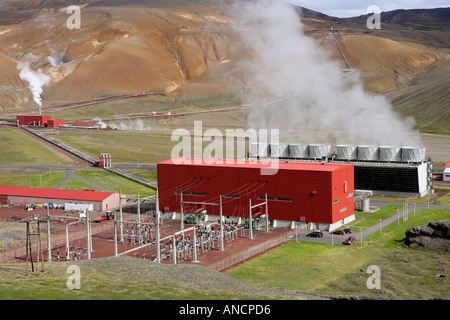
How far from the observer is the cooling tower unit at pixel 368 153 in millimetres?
106062

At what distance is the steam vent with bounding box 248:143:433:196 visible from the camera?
331ft

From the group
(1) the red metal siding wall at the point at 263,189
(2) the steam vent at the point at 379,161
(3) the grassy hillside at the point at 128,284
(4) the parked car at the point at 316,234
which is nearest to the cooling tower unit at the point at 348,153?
(2) the steam vent at the point at 379,161

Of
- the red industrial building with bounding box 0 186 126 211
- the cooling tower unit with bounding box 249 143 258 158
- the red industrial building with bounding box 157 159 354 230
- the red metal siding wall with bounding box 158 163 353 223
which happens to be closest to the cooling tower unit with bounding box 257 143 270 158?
the cooling tower unit with bounding box 249 143 258 158

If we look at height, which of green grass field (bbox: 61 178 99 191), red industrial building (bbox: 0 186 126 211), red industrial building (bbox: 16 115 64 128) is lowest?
red industrial building (bbox: 0 186 126 211)

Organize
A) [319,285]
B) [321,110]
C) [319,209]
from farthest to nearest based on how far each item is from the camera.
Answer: [321,110] < [319,209] < [319,285]

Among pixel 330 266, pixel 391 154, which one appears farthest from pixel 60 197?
pixel 391 154

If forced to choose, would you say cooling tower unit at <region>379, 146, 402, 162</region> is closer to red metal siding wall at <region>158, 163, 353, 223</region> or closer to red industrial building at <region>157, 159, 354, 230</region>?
red industrial building at <region>157, 159, 354, 230</region>

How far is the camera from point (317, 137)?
164m

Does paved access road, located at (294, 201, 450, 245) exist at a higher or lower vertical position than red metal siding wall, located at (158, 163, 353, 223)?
lower

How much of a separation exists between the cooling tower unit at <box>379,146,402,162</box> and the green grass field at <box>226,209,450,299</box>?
31.4m

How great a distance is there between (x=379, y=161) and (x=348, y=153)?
5.98 metres
